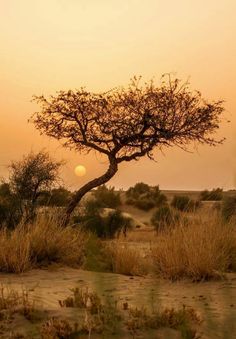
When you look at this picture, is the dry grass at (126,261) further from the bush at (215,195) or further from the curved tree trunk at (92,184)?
the curved tree trunk at (92,184)

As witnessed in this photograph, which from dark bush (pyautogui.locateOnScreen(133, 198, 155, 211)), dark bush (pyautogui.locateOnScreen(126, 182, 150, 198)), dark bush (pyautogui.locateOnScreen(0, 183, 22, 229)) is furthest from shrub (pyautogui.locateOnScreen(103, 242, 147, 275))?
dark bush (pyautogui.locateOnScreen(126, 182, 150, 198))

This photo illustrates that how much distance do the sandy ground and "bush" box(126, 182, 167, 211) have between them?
36.6 metres

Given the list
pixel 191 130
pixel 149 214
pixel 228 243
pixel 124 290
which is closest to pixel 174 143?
pixel 191 130

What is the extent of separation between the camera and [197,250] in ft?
33.9

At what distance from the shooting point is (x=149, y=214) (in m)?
45.7

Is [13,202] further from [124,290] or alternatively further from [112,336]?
[112,336]

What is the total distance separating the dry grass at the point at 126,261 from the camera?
36.7ft

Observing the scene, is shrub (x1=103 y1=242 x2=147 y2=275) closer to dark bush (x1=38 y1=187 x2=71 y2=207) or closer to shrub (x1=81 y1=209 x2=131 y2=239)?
dark bush (x1=38 y1=187 x2=71 y2=207)

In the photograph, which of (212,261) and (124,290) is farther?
(212,261)

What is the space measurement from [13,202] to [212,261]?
39.1 feet

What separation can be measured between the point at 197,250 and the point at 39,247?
3.24 m

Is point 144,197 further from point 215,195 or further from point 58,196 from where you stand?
point 58,196

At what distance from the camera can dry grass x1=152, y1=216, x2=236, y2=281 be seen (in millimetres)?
10055

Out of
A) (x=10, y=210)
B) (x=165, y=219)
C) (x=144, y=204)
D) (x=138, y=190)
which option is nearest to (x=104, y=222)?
(x=10, y=210)
